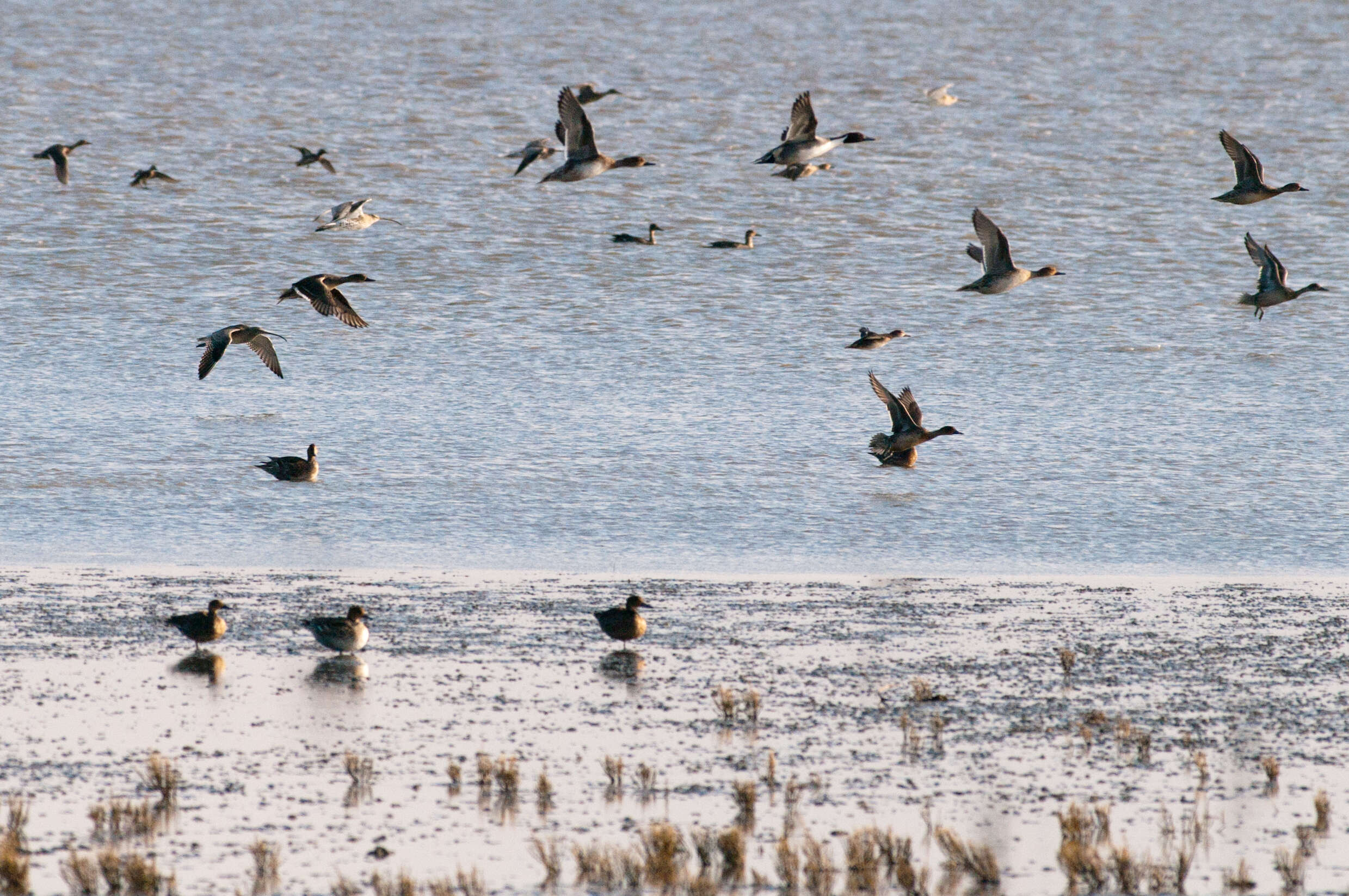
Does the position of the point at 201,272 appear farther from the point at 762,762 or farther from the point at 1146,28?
the point at 1146,28

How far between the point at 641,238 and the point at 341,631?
1685 centimetres

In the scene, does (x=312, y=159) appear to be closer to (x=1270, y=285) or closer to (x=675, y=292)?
(x=675, y=292)

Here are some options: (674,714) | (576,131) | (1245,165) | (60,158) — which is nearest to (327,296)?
(576,131)

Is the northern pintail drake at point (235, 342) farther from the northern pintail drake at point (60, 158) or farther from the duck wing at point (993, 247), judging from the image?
the northern pintail drake at point (60, 158)

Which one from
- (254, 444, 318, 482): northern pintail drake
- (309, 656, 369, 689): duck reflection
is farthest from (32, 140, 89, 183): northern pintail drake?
(309, 656, 369, 689): duck reflection

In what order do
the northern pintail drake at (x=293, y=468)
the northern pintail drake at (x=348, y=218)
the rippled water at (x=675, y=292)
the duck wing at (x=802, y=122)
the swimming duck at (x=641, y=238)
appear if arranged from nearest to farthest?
1. the rippled water at (x=675, y=292)
2. the northern pintail drake at (x=293, y=468)
3. the duck wing at (x=802, y=122)
4. the northern pintail drake at (x=348, y=218)
5. the swimming duck at (x=641, y=238)

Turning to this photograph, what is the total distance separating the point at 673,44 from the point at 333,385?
59.7 feet

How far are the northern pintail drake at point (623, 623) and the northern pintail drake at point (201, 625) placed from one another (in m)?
2.22

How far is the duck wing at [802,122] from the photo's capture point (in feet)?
54.4

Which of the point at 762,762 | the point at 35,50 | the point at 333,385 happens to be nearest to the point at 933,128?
the point at 333,385

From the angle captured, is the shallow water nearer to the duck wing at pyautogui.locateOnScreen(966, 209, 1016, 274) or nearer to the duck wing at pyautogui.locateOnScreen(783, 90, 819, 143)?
the duck wing at pyautogui.locateOnScreen(966, 209, 1016, 274)

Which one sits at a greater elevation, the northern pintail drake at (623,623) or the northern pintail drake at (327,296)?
the northern pintail drake at (327,296)

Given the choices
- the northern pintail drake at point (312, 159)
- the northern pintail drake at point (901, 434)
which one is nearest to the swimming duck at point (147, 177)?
the northern pintail drake at point (312, 159)

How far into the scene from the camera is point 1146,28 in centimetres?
3847
